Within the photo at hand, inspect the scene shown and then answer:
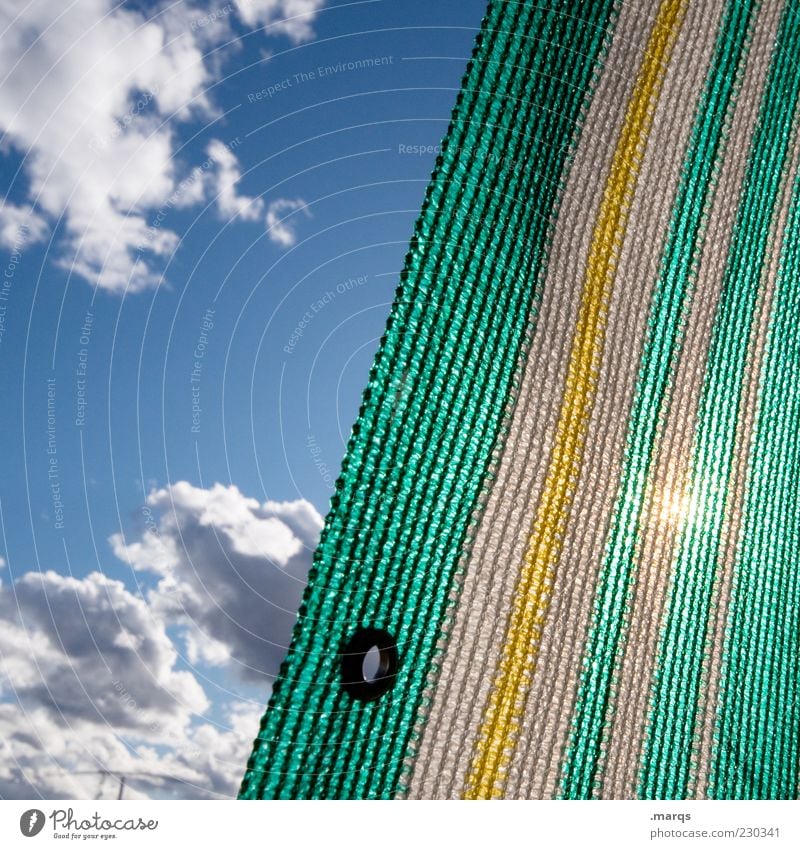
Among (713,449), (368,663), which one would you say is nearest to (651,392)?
(713,449)

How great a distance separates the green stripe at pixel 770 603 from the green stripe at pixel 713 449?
2 cm

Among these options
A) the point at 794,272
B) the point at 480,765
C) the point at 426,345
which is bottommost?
the point at 480,765

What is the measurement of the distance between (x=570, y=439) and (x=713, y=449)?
0.10m

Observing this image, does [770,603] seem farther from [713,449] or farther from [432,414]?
[432,414]

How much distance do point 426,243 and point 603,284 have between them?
9 cm

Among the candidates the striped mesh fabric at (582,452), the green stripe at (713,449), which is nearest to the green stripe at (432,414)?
the striped mesh fabric at (582,452)

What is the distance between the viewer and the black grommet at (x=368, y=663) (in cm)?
23

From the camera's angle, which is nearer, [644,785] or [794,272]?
[644,785]

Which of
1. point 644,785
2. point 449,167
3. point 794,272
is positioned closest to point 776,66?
point 794,272

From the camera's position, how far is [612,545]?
296 mm
